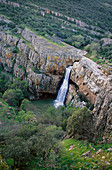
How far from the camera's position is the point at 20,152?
13539 millimetres

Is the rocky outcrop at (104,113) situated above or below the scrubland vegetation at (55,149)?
above

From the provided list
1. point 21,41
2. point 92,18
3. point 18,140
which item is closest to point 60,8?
point 92,18

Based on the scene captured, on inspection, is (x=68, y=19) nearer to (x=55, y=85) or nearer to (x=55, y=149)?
(x=55, y=85)

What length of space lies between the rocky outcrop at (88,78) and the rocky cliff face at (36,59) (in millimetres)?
3675

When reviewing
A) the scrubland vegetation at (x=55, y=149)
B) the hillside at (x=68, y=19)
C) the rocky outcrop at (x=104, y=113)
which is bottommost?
the scrubland vegetation at (x=55, y=149)

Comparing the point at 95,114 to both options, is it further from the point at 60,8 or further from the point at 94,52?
the point at 60,8

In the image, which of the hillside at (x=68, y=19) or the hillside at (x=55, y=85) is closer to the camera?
the hillside at (x=55, y=85)

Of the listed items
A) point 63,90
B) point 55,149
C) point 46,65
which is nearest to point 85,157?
point 55,149

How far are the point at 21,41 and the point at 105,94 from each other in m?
36.8

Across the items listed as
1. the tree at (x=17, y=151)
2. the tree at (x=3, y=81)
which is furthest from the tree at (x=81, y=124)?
the tree at (x=3, y=81)

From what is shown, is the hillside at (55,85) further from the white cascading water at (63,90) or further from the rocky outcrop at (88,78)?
the white cascading water at (63,90)

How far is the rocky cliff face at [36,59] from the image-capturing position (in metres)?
38.6

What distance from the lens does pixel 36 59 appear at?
4081 cm

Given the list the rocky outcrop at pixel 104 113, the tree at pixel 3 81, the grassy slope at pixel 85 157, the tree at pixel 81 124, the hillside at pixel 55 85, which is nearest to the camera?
the grassy slope at pixel 85 157
